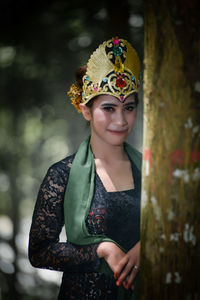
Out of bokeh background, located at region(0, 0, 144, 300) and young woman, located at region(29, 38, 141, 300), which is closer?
young woman, located at region(29, 38, 141, 300)

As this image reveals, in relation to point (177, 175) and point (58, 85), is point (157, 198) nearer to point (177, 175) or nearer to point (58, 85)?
point (177, 175)

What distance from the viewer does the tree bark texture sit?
2.56ft

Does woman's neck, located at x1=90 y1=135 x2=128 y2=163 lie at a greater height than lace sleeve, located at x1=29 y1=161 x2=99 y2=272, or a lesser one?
greater

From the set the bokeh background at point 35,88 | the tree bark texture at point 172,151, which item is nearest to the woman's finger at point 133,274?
the tree bark texture at point 172,151

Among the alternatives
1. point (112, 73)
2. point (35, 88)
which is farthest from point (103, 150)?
point (35, 88)

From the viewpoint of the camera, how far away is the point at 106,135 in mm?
1186

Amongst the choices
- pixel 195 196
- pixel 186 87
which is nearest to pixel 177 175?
pixel 195 196

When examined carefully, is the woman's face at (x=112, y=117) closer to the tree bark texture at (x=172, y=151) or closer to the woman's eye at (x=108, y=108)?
the woman's eye at (x=108, y=108)

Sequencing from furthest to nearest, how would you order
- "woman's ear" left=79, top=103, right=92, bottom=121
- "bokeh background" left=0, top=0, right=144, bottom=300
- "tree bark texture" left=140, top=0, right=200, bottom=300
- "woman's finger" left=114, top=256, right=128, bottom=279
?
1. "bokeh background" left=0, top=0, right=144, bottom=300
2. "woman's ear" left=79, top=103, right=92, bottom=121
3. "woman's finger" left=114, top=256, right=128, bottom=279
4. "tree bark texture" left=140, top=0, right=200, bottom=300

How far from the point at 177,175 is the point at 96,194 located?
1.38 ft

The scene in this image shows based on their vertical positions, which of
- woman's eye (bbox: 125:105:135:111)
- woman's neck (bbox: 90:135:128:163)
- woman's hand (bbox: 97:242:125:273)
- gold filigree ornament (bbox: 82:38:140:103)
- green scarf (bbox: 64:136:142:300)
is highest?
gold filigree ornament (bbox: 82:38:140:103)

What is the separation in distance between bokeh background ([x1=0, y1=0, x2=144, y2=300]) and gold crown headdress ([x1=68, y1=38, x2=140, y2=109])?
0.62 metres

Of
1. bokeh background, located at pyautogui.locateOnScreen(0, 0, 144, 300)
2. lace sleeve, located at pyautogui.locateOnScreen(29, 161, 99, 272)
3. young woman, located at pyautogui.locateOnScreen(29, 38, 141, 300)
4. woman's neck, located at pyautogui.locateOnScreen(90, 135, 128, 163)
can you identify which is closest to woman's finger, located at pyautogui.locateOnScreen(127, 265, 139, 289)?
young woman, located at pyautogui.locateOnScreen(29, 38, 141, 300)

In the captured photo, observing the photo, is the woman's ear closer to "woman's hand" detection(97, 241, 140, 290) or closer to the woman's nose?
the woman's nose
